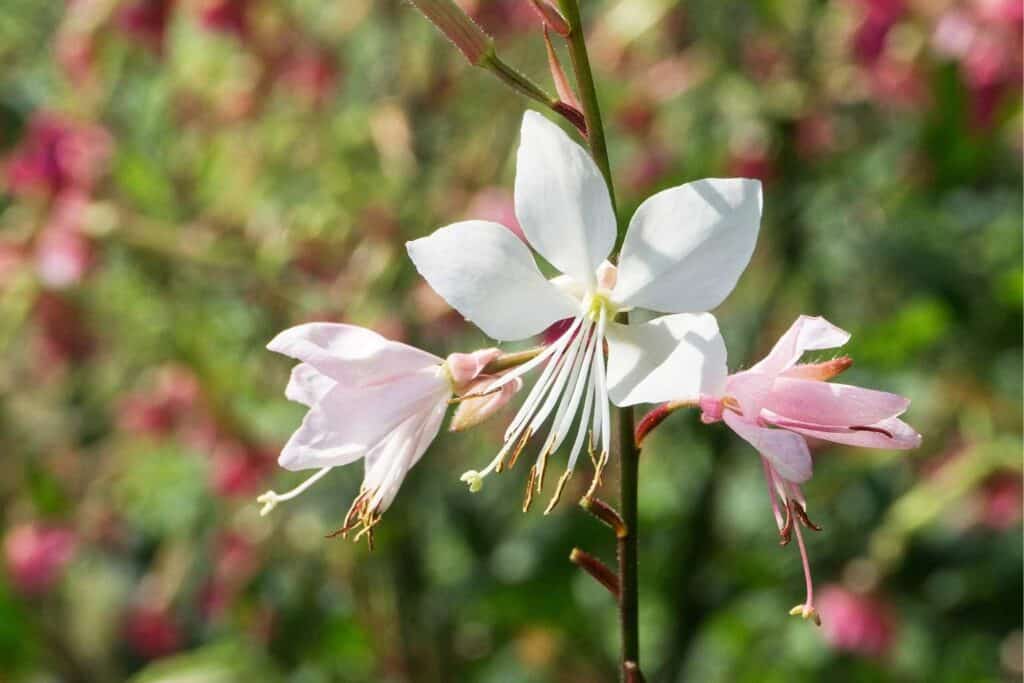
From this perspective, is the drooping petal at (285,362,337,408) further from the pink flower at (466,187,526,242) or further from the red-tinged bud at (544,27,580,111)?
the pink flower at (466,187,526,242)

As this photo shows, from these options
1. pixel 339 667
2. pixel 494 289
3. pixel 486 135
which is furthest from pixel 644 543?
pixel 494 289

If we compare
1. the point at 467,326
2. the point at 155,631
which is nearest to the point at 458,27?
the point at 467,326

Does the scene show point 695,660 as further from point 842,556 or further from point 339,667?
point 339,667

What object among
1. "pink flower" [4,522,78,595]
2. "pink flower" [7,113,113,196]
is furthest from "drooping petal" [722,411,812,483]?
"pink flower" [4,522,78,595]

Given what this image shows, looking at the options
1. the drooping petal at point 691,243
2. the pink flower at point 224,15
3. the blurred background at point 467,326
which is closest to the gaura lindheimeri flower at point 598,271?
the drooping petal at point 691,243

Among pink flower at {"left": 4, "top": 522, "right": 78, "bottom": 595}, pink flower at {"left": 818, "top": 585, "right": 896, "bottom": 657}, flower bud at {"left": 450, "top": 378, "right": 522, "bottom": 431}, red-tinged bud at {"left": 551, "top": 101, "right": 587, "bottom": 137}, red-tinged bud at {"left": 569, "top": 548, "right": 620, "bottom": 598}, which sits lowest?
pink flower at {"left": 818, "top": 585, "right": 896, "bottom": 657}

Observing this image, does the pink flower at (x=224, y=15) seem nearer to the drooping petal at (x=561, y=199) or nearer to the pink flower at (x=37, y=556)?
the pink flower at (x=37, y=556)

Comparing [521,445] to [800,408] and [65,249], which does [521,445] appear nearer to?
[800,408]
